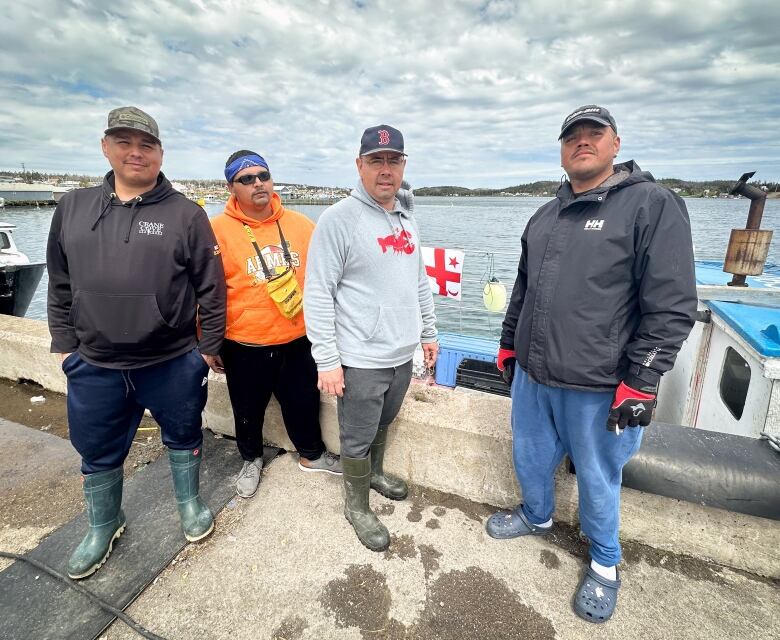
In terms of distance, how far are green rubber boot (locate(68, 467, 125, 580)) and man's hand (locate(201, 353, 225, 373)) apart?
0.74 m

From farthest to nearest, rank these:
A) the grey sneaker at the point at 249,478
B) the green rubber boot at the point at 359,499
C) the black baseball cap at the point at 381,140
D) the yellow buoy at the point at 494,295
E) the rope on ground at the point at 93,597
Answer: the yellow buoy at the point at 494,295, the grey sneaker at the point at 249,478, the green rubber boot at the point at 359,499, the black baseball cap at the point at 381,140, the rope on ground at the point at 93,597

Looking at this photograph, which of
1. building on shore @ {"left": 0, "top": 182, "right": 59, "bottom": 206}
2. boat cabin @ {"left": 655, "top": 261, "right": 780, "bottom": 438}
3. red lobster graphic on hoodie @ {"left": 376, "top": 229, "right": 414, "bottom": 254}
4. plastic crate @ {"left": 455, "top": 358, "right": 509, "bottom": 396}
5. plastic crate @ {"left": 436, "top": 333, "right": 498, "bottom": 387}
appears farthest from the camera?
building on shore @ {"left": 0, "top": 182, "right": 59, "bottom": 206}

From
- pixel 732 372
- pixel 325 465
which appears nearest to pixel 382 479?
pixel 325 465

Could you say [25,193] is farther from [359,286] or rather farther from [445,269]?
[359,286]

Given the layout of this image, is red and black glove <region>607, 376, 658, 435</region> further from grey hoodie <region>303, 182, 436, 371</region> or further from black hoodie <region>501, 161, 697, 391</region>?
grey hoodie <region>303, 182, 436, 371</region>

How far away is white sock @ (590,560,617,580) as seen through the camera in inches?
76.5

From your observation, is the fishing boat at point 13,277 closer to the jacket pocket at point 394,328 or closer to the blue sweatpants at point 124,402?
the blue sweatpants at point 124,402

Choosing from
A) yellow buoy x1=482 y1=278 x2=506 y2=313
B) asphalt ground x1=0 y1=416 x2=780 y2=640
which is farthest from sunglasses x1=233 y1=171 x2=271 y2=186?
yellow buoy x1=482 y1=278 x2=506 y2=313

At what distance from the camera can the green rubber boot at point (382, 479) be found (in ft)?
8.48

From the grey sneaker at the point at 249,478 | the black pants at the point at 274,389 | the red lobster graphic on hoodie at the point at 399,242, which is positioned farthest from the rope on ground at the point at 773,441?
the grey sneaker at the point at 249,478

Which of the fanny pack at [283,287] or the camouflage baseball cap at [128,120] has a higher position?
the camouflage baseball cap at [128,120]

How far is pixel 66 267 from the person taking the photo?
202 cm

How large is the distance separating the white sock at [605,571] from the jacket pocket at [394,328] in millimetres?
1477

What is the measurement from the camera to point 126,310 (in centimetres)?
188
